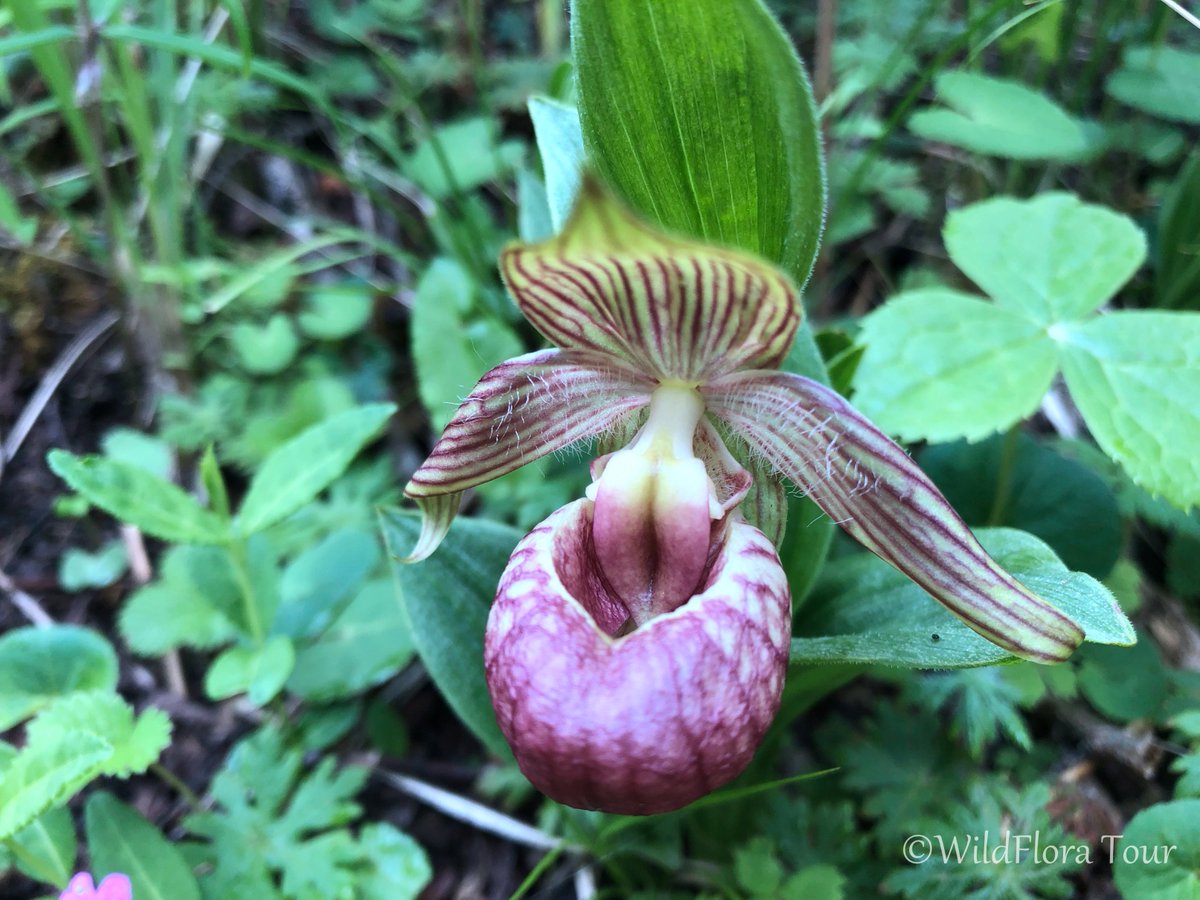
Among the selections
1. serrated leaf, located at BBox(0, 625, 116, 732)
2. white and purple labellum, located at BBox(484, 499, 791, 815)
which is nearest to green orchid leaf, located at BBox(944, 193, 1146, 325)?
white and purple labellum, located at BBox(484, 499, 791, 815)

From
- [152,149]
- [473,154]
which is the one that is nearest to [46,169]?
[152,149]

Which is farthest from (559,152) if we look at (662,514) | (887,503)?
(887,503)

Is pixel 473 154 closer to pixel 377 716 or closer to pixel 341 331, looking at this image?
pixel 341 331

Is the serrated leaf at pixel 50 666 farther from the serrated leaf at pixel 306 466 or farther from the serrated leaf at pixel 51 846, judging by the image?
the serrated leaf at pixel 306 466

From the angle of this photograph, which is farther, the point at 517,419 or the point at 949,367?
the point at 949,367

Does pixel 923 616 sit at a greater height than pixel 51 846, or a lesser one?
greater

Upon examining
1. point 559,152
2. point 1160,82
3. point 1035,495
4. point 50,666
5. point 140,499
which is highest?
point 559,152

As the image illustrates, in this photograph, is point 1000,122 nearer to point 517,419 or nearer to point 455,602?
point 517,419
